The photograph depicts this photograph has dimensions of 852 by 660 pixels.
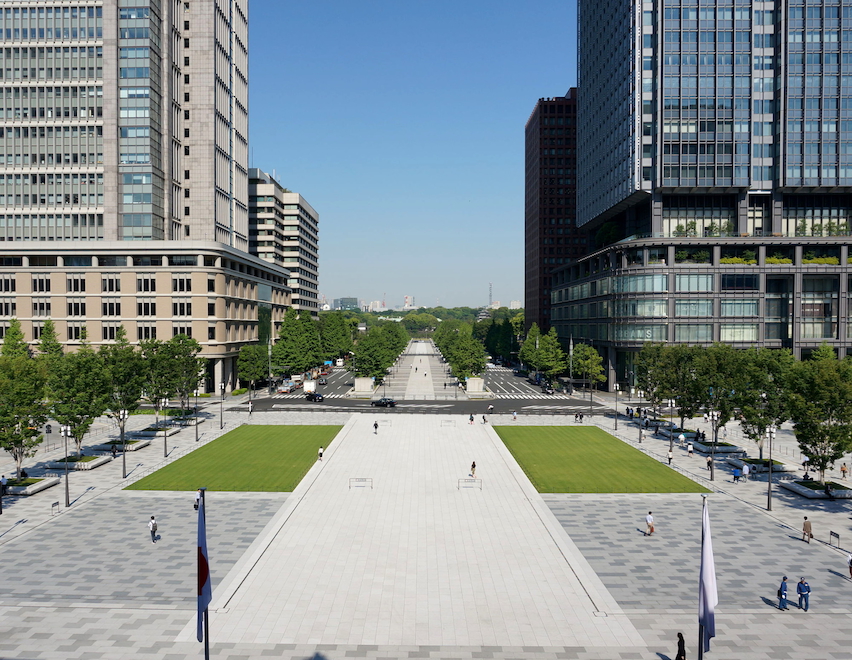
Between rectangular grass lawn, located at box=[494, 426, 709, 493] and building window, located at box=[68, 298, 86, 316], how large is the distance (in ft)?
251

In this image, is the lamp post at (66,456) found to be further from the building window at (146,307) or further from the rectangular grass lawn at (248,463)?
the building window at (146,307)

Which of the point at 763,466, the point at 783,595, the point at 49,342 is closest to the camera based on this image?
the point at 783,595

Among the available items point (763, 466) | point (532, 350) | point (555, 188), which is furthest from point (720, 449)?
point (555, 188)

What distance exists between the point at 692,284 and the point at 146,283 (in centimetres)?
9616

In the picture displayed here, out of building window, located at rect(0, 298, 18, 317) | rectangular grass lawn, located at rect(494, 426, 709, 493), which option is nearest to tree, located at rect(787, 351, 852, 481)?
rectangular grass lawn, located at rect(494, 426, 709, 493)

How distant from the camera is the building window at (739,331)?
4099 inches

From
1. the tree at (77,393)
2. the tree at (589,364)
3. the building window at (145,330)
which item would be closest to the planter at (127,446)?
the tree at (77,393)

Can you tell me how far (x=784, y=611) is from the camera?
87.6 ft

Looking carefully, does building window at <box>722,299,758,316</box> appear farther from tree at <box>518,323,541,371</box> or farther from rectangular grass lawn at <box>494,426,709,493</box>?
rectangular grass lawn at <box>494,426,709,493</box>

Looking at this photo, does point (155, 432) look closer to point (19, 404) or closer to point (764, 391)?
point (19, 404)

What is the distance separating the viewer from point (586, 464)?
180 ft

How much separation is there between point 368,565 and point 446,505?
11.7m

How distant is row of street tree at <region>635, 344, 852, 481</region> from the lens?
43.7 metres

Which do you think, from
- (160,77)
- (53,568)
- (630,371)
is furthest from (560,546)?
(160,77)
